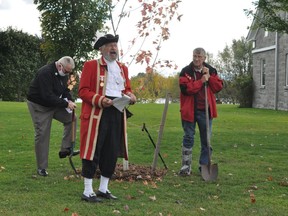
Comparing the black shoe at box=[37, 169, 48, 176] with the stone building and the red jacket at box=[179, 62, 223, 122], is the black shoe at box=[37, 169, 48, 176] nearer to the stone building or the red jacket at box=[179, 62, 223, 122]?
the red jacket at box=[179, 62, 223, 122]

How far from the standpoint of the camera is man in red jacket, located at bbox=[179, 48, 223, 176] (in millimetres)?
7199

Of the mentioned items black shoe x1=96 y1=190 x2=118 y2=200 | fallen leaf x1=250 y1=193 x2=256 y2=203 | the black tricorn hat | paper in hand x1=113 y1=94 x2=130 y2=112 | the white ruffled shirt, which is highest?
the black tricorn hat

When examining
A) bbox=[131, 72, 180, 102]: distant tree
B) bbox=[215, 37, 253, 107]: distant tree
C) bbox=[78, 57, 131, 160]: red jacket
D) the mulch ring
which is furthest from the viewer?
bbox=[215, 37, 253, 107]: distant tree

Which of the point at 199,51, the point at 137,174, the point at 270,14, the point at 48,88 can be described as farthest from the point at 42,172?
the point at 270,14

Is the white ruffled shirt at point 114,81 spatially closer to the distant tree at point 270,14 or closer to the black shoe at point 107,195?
the black shoe at point 107,195

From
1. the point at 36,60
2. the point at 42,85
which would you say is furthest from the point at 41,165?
the point at 36,60

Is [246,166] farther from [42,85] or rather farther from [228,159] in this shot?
[42,85]

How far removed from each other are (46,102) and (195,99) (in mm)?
2248

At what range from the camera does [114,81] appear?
5.79 m

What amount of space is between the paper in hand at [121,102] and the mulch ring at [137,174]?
1.65 metres

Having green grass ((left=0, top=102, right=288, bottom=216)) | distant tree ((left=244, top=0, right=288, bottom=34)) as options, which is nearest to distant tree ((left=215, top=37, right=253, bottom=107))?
distant tree ((left=244, top=0, right=288, bottom=34))

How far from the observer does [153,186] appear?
6.47 meters

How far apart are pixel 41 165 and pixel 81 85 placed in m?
2.08

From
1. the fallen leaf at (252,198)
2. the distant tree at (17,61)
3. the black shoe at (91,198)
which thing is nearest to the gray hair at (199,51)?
the fallen leaf at (252,198)
